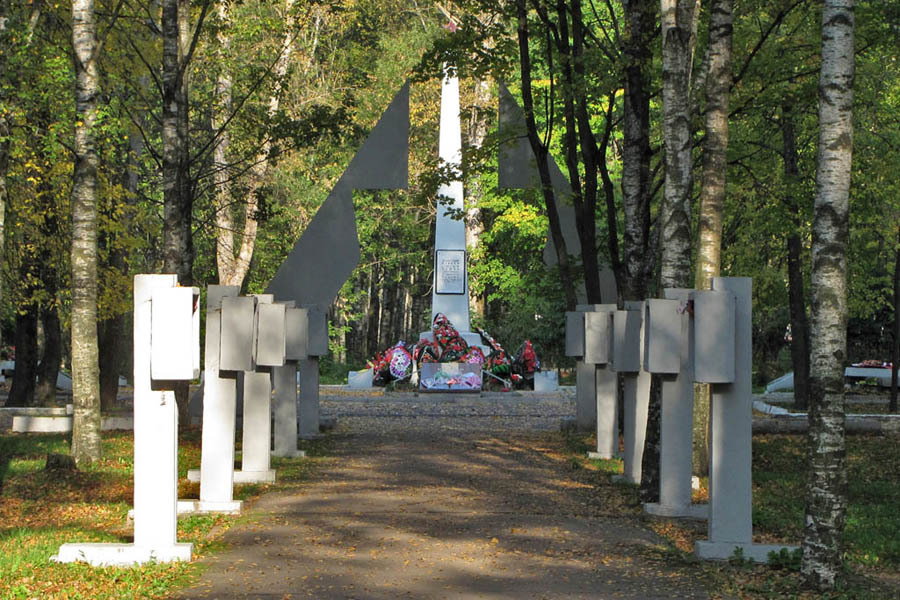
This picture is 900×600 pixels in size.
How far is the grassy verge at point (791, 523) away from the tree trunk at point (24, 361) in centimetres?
1079

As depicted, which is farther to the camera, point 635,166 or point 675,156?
point 635,166

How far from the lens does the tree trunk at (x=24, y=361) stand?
24094mm

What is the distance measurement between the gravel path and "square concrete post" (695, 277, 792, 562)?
59 cm

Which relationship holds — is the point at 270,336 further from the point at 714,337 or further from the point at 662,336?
the point at 714,337

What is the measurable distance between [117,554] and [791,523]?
18.7 ft

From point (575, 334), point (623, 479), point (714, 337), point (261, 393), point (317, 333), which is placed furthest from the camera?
point (317, 333)

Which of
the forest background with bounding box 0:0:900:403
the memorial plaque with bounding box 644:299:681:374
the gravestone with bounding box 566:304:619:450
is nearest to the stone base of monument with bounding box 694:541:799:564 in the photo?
the memorial plaque with bounding box 644:299:681:374

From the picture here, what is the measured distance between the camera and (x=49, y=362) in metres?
26.1

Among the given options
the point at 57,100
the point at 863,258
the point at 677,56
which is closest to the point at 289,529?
the point at 677,56

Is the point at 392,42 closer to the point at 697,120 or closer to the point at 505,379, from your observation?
the point at 505,379

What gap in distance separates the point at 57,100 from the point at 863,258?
19239 millimetres

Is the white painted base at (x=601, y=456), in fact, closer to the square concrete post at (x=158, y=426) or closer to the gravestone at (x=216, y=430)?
the gravestone at (x=216, y=430)

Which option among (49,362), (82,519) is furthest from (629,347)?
(49,362)

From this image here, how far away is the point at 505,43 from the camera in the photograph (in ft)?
67.5
